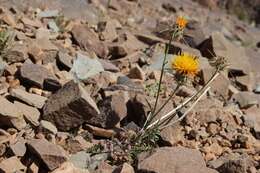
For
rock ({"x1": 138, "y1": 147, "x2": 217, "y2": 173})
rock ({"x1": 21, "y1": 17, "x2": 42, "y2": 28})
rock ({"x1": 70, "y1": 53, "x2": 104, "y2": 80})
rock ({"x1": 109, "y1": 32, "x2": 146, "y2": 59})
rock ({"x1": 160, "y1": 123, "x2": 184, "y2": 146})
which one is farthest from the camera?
rock ({"x1": 109, "y1": 32, "x2": 146, "y2": 59})

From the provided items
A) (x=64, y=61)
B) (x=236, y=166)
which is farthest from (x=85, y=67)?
(x=236, y=166)

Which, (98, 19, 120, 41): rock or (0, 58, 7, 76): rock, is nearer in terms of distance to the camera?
(0, 58, 7, 76): rock

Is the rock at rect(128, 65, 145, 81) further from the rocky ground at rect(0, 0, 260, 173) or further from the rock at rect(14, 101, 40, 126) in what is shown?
the rock at rect(14, 101, 40, 126)

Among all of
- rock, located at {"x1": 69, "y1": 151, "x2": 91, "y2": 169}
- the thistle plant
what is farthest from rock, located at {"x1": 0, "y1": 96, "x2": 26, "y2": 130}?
the thistle plant

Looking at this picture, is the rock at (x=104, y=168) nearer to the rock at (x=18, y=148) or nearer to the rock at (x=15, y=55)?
the rock at (x=18, y=148)

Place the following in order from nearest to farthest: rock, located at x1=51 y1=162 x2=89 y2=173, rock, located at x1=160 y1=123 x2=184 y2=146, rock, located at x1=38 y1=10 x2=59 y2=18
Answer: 1. rock, located at x1=51 y1=162 x2=89 y2=173
2. rock, located at x1=160 y1=123 x2=184 y2=146
3. rock, located at x1=38 y1=10 x2=59 y2=18

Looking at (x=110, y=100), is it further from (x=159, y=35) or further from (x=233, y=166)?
(x=159, y=35)
